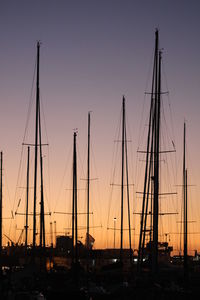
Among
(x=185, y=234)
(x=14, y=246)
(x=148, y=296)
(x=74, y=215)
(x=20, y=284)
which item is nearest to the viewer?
(x=148, y=296)

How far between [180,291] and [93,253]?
1274 inches

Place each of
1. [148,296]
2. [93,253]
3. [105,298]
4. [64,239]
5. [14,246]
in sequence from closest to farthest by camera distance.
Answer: [148,296] → [105,298] → [93,253] → [14,246] → [64,239]

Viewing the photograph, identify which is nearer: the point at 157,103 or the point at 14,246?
the point at 157,103

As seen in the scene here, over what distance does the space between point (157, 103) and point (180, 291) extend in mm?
12523

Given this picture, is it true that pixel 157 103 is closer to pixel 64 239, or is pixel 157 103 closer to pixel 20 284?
pixel 20 284

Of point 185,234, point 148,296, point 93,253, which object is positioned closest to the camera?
point 148,296

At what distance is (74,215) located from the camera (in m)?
56.5

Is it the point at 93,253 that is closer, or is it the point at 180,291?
the point at 180,291

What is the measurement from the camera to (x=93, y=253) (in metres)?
76.6

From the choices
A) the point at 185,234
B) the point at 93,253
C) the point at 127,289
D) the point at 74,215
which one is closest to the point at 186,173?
the point at 185,234

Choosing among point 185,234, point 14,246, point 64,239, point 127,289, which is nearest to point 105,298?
point 127,289

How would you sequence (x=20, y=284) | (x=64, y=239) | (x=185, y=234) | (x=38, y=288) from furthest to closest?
(x=64, y=239) < (x=185, y=234) < (x=20, y=284) < (x=38, y=288)

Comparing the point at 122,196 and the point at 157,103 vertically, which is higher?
the point at 157,103

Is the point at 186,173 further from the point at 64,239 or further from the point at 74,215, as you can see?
the point at 64,239
